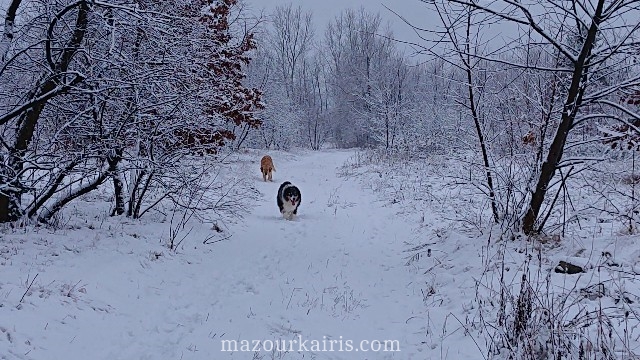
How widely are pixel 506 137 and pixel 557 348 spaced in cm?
457

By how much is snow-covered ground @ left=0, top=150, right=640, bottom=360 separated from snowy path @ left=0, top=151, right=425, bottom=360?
0.06ft

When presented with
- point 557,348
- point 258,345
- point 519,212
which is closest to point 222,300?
point 258,345

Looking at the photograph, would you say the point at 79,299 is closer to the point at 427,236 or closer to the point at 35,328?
the point at 35,328

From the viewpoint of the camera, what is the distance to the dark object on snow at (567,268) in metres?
4.86

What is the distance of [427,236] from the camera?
8.52m

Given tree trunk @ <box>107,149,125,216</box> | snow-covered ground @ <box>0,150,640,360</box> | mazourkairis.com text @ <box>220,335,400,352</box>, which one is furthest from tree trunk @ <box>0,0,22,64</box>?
mazourkairis.com text @ <box>220,335,400,352</box>

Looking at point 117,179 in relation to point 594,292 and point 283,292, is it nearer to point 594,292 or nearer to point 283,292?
point 283,292

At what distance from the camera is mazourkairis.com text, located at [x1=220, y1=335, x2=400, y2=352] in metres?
4.14

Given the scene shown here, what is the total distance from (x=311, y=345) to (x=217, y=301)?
152 cm

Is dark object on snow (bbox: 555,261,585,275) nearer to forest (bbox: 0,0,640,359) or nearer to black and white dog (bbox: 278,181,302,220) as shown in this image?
forest (bbox: 0,0,640,359)

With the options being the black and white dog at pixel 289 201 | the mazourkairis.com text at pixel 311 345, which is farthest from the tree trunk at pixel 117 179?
the mazourkairis.com text at pixel 311 345

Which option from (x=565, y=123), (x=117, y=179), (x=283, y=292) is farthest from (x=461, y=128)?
(x=117, y=179)

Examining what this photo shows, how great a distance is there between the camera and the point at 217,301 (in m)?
5.29

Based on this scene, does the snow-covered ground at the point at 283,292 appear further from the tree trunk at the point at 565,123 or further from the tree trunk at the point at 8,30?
the tree trunk at the point at 8,30
